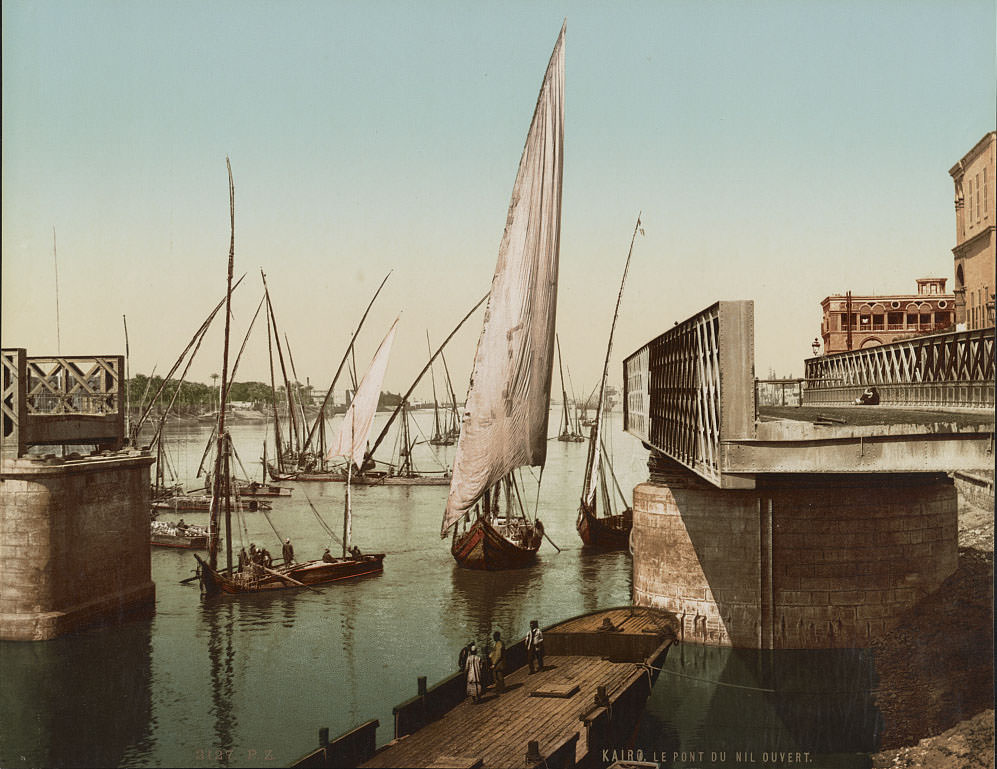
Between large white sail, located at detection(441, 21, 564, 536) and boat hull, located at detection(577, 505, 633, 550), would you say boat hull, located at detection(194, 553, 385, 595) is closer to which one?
boat hull, located at detection(577, 505, 633, 550)

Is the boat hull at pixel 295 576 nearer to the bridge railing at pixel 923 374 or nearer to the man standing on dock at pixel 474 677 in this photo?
the man standing on dock at pixel 474 677

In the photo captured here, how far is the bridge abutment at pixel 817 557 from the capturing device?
31.6 metres

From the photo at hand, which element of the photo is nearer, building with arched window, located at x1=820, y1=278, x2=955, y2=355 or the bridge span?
the bridge span

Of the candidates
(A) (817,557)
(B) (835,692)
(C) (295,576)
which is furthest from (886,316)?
(C) (295,576)

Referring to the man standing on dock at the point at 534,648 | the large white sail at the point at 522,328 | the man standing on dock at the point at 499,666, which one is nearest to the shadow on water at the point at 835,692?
the man standing on dock at the point at 534,648

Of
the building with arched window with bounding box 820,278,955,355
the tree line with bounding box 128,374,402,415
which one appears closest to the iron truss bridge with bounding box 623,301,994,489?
the building with arched window with bounding box 820,278,955,355

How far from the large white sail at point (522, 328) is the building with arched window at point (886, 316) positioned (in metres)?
47.9

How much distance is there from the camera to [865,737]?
27141 millimetres

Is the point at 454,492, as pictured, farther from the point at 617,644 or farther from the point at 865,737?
the point at 865,737

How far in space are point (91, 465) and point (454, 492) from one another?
47.5ft

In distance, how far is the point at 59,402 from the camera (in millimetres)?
34719

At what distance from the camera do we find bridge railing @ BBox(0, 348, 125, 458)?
3178 centimetres

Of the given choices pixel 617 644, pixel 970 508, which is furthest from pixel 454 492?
pixel 970 508

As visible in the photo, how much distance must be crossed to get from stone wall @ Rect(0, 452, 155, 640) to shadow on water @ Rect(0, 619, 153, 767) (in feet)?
2.82
